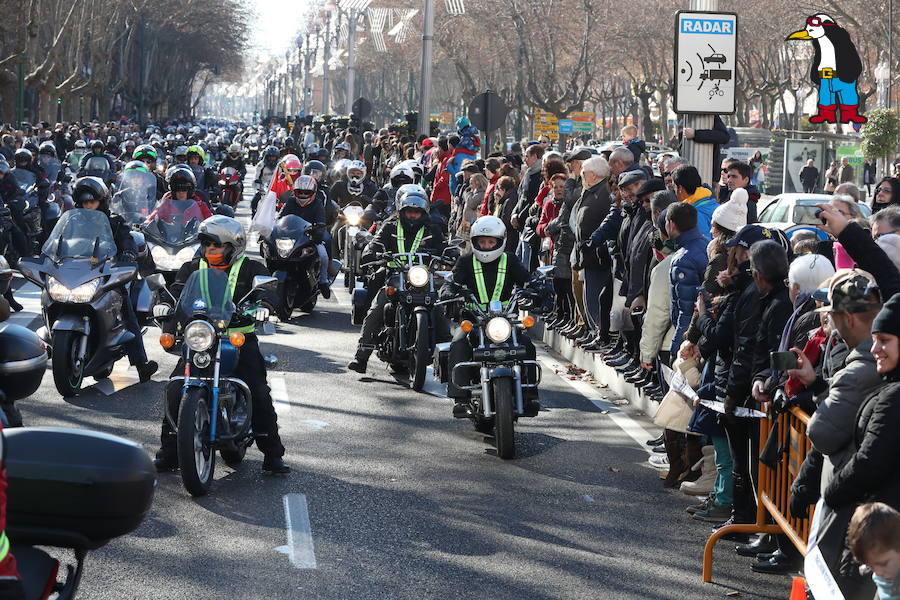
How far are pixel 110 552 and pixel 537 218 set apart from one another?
901 centimetres

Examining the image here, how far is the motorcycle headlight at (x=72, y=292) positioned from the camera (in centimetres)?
1123

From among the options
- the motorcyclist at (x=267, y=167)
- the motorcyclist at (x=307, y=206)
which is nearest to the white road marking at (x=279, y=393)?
the motorcyclist at (x=307, y=206)

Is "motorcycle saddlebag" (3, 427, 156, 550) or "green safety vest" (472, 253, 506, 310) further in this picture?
"green safety vest" (472, 253, 506, 310)

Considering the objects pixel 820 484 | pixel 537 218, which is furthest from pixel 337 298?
pixel 820 484

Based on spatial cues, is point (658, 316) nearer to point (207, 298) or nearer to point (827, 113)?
point (207, 298)

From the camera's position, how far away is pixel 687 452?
8.95m

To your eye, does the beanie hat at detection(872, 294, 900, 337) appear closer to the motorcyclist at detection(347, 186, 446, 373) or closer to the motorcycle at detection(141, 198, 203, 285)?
the motorcyclist at detection(347, 186, 446, 373)

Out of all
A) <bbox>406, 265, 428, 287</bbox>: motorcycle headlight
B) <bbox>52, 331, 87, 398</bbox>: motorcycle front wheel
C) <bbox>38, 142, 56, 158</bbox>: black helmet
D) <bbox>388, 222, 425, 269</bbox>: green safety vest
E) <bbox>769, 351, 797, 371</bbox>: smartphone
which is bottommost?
<bbox>52, 331, 87, 398</bbox>: motorcycle front wheel

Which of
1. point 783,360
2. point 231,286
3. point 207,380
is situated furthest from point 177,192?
point 783,360

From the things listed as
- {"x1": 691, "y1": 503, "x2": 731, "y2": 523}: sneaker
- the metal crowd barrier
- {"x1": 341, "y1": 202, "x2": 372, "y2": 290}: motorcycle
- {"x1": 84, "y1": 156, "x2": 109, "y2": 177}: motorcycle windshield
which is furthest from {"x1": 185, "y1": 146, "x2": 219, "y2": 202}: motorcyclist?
the metal crowd barrier

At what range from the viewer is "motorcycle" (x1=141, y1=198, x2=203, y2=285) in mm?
13922

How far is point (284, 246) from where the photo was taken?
54.0 feet

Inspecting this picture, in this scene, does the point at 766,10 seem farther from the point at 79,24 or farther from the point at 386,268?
the point at 386,268

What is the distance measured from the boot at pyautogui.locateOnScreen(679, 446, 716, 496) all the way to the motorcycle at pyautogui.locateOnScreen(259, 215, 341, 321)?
8.14 m
